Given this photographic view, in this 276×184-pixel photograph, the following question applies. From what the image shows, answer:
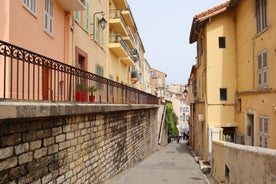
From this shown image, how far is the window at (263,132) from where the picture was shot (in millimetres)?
12219

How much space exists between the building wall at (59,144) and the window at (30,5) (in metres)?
3.64

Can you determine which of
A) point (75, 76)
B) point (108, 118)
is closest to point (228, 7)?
point (108, 118)

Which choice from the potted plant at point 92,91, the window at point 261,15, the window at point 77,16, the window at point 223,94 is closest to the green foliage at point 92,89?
the potted plant at point 92,91

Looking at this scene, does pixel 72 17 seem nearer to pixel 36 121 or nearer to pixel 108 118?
pixel 108 118

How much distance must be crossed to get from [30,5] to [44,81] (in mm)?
2544

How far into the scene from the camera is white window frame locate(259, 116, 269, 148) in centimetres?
1218

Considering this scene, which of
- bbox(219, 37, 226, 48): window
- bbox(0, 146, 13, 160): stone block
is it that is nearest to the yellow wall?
bbox(219, 37, 226, 48): window

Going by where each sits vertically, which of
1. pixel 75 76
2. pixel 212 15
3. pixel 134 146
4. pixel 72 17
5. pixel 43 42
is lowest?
pixel 134 146

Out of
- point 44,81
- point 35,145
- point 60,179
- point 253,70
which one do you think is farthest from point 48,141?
point 253,70

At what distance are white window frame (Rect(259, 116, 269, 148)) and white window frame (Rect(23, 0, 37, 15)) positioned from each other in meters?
9.82

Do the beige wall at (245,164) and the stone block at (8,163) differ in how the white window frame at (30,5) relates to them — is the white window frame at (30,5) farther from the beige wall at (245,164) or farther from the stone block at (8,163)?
the beige wall at (245,164)

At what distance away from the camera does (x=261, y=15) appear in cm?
1291

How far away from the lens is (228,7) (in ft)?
53.8

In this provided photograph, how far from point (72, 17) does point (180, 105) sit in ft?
220
